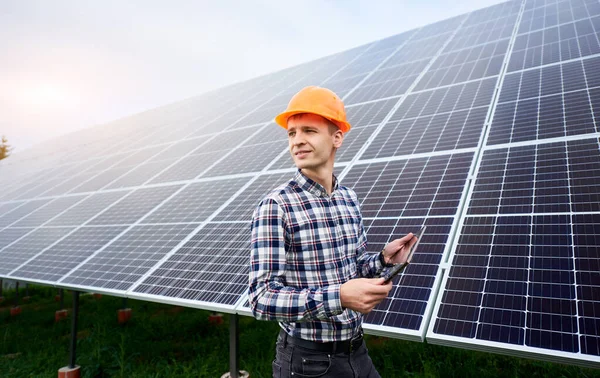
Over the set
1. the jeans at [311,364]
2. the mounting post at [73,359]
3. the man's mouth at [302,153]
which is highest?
the man's mouth at [302,153]

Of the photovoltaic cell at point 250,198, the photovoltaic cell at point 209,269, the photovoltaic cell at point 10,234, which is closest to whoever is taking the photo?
the photovoltaic cell at point 209,269

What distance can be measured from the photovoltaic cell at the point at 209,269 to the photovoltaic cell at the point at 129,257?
315 millimetres

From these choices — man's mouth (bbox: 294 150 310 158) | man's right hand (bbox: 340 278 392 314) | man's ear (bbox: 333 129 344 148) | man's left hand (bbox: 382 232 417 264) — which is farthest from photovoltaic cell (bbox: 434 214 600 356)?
man's mouth (bbox: 294 150 310 158)

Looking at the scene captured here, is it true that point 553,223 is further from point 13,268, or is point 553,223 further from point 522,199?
point 13,268

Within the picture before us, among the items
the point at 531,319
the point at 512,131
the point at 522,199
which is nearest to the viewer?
the point at 531,319

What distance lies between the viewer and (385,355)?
6.45 m

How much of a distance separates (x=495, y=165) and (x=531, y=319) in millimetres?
2377

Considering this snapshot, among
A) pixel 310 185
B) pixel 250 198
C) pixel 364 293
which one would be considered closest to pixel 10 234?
pixel 250 198

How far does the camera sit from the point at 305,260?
207 centimetres

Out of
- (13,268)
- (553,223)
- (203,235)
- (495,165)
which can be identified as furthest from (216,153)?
(553,223)

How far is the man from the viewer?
190cm

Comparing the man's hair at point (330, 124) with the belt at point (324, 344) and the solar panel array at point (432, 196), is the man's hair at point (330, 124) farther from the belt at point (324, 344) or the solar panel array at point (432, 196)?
the solar panel array at point (432, 196)

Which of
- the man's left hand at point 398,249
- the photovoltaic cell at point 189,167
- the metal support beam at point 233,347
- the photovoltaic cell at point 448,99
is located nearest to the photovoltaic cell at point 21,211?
the photovoltaic cell at point 189,167

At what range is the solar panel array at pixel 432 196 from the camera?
308cm
